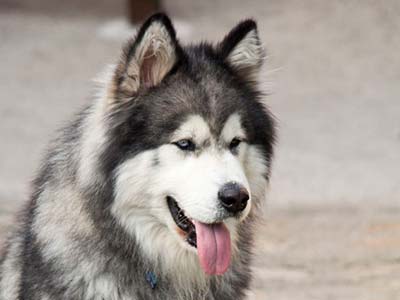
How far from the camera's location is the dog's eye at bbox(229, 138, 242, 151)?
Result: 4836mm

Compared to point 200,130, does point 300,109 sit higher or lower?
lower

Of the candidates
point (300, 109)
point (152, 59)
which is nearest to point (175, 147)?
point (152, 59)

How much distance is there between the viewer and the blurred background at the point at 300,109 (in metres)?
7.38

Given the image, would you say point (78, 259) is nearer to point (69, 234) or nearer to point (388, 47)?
point (69, 234)

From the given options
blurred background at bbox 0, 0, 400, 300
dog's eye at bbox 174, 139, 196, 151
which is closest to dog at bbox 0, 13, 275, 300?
dog's eye at bbox 174, 139, 196, 151

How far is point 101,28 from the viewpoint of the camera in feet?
45.0

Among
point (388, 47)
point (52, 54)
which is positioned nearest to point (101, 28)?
point (52, 54)

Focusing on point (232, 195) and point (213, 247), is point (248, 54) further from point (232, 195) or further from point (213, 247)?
point (213, 247)

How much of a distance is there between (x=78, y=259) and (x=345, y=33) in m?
8.94

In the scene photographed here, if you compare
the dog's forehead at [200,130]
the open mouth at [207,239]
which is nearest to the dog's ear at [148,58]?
the dog's forehead at [200,130]

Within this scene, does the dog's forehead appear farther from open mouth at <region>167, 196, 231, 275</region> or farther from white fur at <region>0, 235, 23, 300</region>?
white fur at <region>0, 235, 23, 300</region>

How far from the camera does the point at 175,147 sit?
4715mm

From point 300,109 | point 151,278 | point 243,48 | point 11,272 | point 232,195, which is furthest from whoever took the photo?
point 300,109

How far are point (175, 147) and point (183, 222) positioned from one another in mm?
355
